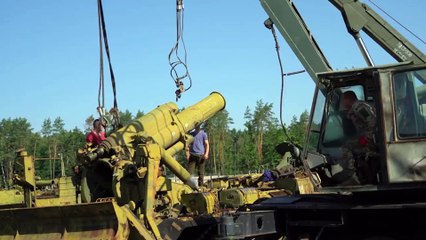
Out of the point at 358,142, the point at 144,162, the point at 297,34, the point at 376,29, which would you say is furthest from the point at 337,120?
the point at 144,162

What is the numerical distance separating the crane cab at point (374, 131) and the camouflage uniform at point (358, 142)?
0.5 inches

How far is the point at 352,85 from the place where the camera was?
712 cm

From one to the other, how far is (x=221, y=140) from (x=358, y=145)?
6985 centimetres

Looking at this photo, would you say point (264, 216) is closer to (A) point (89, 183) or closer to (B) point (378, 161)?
(B) point (378, 161)

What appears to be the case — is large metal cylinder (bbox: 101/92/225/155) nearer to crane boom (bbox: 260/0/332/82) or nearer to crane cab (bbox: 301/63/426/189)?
crane boom (bbox: 260/0/332/82)

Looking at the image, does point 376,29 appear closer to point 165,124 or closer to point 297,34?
point 297,34

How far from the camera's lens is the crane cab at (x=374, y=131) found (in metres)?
6.35

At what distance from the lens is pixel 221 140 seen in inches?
3019

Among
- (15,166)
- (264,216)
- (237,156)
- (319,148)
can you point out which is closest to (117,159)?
(15,166)

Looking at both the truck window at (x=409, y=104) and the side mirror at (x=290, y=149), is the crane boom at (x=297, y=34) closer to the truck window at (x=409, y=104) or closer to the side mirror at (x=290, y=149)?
the side mirror at (x=290, y=149)

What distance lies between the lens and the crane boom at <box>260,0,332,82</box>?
972cm

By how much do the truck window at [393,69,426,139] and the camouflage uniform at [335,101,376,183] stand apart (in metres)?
0.35

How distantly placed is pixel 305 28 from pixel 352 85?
119 inches

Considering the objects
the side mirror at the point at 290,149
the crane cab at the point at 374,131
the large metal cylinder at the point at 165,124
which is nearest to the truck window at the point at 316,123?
the crane cab at the point at 374,131
